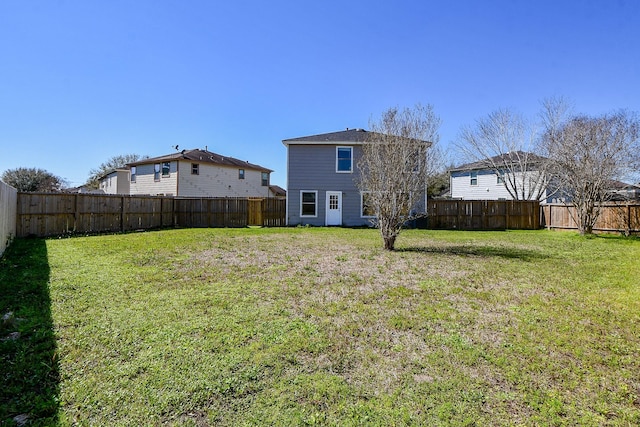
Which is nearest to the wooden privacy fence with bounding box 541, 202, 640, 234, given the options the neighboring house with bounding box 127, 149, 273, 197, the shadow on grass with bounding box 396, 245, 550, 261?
the shadow on grass with bounding box 396, 245, 550, 261

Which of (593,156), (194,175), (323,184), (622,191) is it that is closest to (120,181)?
(194,175)

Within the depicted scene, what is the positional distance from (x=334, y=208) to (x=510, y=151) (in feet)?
43.1

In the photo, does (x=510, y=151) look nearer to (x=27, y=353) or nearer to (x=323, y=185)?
(x=323, y=185)

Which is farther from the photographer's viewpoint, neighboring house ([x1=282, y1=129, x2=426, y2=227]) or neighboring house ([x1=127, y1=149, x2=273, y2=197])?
neighboring house ([x1=127, y1=149, x2=273, y2=197])

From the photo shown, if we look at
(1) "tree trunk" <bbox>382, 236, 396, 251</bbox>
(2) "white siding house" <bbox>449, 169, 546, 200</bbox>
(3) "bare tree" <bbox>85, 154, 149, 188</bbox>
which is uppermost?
(3) "bare tree" <bbox>85, 154, 149, 188</bbox>

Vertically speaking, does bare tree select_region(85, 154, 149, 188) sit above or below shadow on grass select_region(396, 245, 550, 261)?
above

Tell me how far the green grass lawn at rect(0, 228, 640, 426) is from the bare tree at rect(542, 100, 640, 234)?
9.72 m

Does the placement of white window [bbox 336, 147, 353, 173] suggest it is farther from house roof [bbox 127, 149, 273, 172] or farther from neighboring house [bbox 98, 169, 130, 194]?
neighboring house [bbox 98, 169, 130, 194]

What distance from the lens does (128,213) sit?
15023 mm

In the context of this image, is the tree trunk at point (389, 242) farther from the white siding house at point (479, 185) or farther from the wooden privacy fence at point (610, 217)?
the white siding house at point (479, 185)

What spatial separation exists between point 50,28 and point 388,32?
10429 mm

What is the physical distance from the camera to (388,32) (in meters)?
11.2

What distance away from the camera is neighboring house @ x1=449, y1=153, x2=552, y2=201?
2084 centimetres

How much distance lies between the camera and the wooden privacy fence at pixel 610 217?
14586 millimetres
